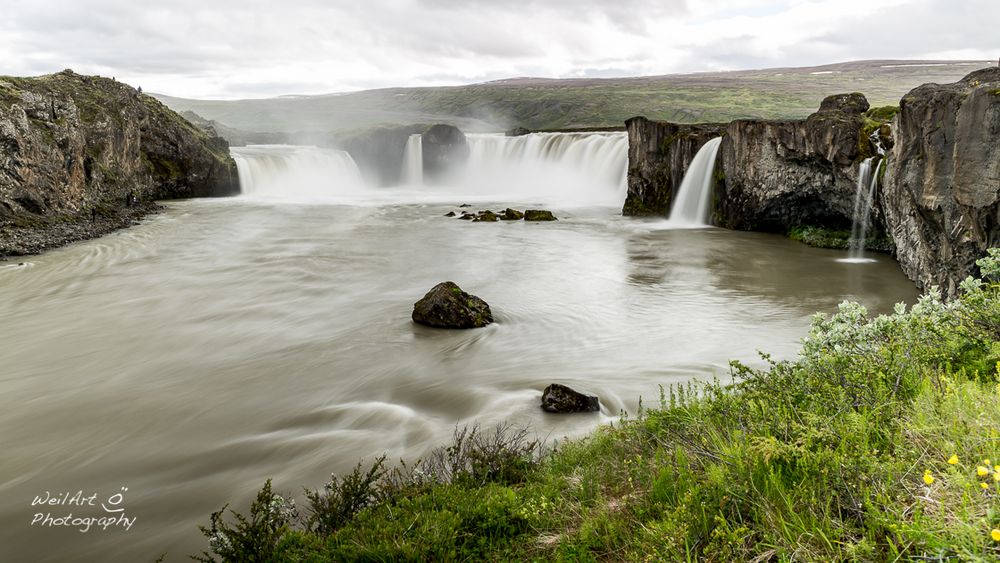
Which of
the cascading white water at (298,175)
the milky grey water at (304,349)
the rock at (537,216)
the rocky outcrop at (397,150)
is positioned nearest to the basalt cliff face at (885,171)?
the milky grey water at (304,349)

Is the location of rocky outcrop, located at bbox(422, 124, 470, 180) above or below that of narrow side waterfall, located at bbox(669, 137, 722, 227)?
above

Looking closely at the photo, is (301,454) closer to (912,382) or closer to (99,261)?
(912,382)

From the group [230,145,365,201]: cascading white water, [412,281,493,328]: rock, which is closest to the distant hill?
[230,145,365,201]: cascading white water

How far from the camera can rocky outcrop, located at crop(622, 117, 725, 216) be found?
92.4ft

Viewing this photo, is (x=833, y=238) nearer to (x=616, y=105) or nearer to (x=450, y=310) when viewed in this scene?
(x=450, y=310)

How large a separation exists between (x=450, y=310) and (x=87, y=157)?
26.6 meters

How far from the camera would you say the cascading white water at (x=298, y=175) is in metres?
43.9

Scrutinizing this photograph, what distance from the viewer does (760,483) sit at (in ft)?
12.3

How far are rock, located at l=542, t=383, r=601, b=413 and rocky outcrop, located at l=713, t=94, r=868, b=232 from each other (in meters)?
17.1

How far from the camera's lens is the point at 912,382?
458cm

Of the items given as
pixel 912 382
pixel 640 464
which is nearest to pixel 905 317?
pixel 912 382

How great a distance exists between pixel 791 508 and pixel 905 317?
4.27m

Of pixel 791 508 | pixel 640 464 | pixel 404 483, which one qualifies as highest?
pixel 791 508

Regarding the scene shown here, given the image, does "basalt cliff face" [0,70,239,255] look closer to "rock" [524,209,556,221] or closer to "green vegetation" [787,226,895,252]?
"rock" [524,209,556,221]
